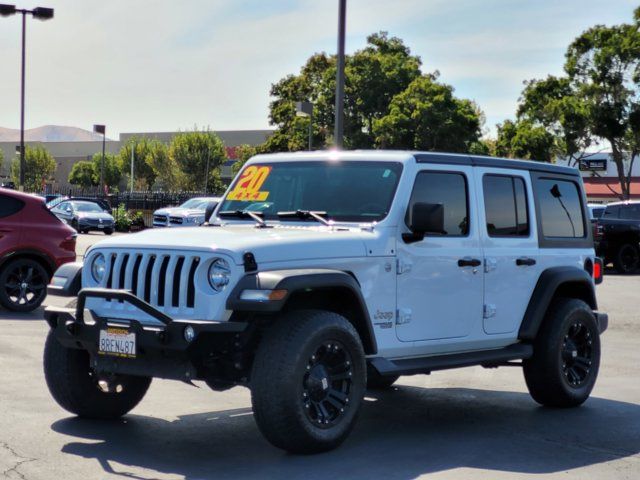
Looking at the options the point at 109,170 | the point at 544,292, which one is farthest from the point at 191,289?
the point at 109,170

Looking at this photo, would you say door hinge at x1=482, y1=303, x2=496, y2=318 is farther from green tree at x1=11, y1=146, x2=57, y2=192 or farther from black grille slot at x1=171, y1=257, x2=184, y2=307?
green tree at x1=11, y1=146, x2=57, y2=192

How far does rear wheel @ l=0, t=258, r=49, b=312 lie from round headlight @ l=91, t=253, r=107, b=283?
7899 millimetres

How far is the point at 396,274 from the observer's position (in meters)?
7.18

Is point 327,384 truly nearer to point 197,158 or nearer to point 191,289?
point 191,289

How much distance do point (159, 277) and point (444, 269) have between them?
2.12 meters

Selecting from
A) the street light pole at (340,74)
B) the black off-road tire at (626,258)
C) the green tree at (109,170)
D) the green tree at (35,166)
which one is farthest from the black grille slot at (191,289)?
the green tree at (109,170)

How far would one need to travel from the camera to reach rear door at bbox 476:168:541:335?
8.03 m

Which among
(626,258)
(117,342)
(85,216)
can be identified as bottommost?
(626,258)

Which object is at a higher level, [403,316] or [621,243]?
[403,316]

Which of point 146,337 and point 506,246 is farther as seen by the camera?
point 506,246

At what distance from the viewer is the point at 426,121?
58.4 meters

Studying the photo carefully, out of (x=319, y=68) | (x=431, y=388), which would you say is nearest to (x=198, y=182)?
(x=319, y=68)

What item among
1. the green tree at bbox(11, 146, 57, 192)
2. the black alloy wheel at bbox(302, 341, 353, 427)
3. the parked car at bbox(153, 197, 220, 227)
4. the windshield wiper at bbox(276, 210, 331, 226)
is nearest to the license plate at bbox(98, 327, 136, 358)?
the black alloy wheel at bbox(302, 341, 353, 427)

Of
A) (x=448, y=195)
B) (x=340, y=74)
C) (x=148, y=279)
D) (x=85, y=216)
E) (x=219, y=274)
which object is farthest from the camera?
(x=85, y=216)
